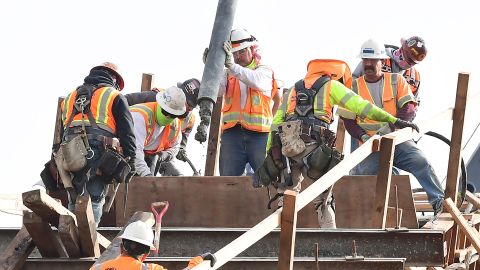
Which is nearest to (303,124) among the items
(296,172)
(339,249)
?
(296,172)

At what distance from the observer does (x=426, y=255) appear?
11.9 metres

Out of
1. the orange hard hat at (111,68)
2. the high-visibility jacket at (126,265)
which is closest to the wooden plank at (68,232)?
the high-visibility jacket at (126,265)

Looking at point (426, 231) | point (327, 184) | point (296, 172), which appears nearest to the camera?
point (327, 184)

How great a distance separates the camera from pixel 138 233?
9.85 m

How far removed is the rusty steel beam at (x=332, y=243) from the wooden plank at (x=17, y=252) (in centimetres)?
29

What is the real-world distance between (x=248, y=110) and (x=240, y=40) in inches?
37.7

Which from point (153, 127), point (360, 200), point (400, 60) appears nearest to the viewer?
point (360, 200)

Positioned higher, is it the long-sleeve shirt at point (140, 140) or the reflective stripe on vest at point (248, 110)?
the reflective stripe on vest at point (248, 110)

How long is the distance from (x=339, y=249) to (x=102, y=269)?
283cm

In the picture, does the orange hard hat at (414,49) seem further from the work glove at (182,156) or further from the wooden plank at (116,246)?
the wooden plank at (116,246)

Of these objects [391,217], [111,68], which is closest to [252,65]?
[111,68]

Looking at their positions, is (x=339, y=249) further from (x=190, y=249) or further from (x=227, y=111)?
(x=227, y=111)

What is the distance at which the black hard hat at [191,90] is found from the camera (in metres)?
15.3

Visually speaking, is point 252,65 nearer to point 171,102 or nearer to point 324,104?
point 171,102
